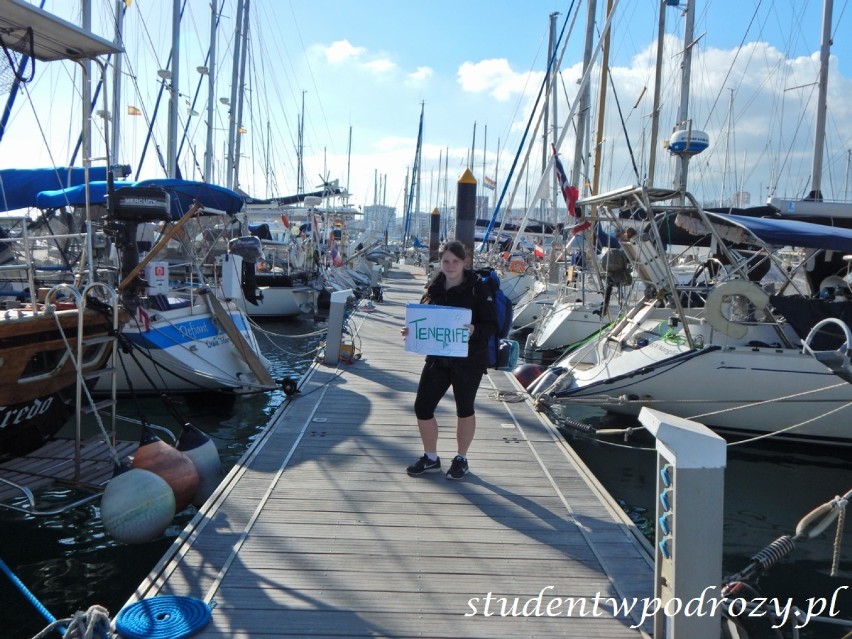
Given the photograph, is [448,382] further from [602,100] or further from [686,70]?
[602,100]

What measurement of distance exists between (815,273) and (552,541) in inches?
335

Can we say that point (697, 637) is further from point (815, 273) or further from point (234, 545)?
point (815, 273)

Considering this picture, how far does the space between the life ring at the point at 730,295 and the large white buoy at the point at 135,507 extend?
6464 mm

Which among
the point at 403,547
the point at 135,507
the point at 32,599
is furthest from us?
the point at 135,507

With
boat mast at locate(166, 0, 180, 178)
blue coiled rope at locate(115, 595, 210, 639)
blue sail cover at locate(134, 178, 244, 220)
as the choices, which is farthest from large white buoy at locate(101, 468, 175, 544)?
boat mast at locate(166, 0, 180, 178)

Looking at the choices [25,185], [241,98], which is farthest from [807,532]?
[241,98]

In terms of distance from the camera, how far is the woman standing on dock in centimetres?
489

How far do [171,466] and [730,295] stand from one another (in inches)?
258

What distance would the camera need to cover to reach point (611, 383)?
891 cm

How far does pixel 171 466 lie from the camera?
5.18 metres

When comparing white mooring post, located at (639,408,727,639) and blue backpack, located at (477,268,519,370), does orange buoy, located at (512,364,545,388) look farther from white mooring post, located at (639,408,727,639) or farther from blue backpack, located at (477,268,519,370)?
white mooring post, located at (639,408,727,639)

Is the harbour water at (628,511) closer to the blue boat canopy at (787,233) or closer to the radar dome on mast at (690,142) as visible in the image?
the blue boat canopy at (787,233)

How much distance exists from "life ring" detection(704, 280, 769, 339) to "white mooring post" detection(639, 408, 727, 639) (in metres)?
6.06

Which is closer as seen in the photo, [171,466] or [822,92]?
[171,466]
